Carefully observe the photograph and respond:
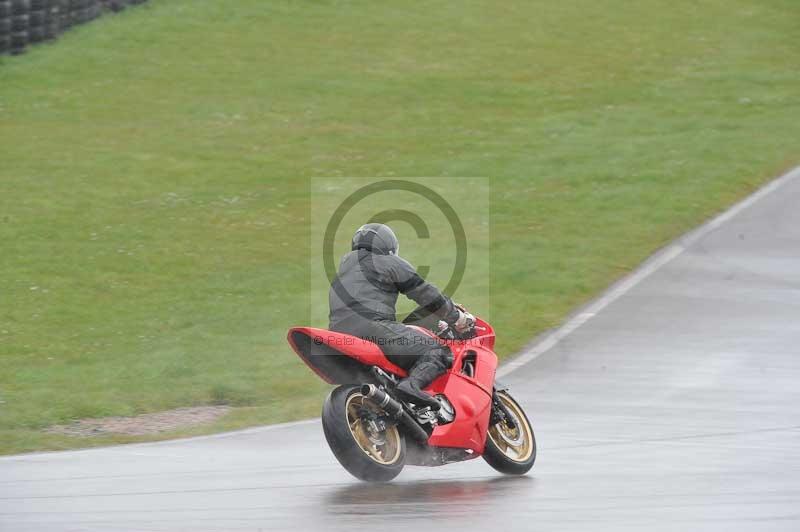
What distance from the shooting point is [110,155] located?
81.2 feet

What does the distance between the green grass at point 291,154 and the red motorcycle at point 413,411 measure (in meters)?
3.00

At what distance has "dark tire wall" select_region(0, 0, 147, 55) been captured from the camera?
1166 inches

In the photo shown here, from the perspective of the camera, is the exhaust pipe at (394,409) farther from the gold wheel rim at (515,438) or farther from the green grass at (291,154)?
the green grass at (291,154)

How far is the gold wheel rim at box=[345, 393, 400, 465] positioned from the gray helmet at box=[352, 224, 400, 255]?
3.93ft

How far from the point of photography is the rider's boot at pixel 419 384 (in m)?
9.24

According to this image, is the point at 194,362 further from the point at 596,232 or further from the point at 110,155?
the point at 110,155

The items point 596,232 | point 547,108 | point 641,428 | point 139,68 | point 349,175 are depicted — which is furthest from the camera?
point 139,68

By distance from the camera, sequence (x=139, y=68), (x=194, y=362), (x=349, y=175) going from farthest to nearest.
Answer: (x=139, y=68), (x=349, y=175), (x=194, y=362)

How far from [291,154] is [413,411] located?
16.1 meters

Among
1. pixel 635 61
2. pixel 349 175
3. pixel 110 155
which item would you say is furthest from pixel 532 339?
pixel 635 61

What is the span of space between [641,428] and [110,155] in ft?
53.3

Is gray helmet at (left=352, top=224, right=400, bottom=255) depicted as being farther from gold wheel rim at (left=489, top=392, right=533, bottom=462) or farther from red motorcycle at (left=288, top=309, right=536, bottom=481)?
gold wheel rim at (left=489, top=392, right=533, bottom=462)

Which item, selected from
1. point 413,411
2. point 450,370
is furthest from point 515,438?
point 413,411

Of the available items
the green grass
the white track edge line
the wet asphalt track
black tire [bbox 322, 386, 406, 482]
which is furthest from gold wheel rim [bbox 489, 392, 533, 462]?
the white track edge line
